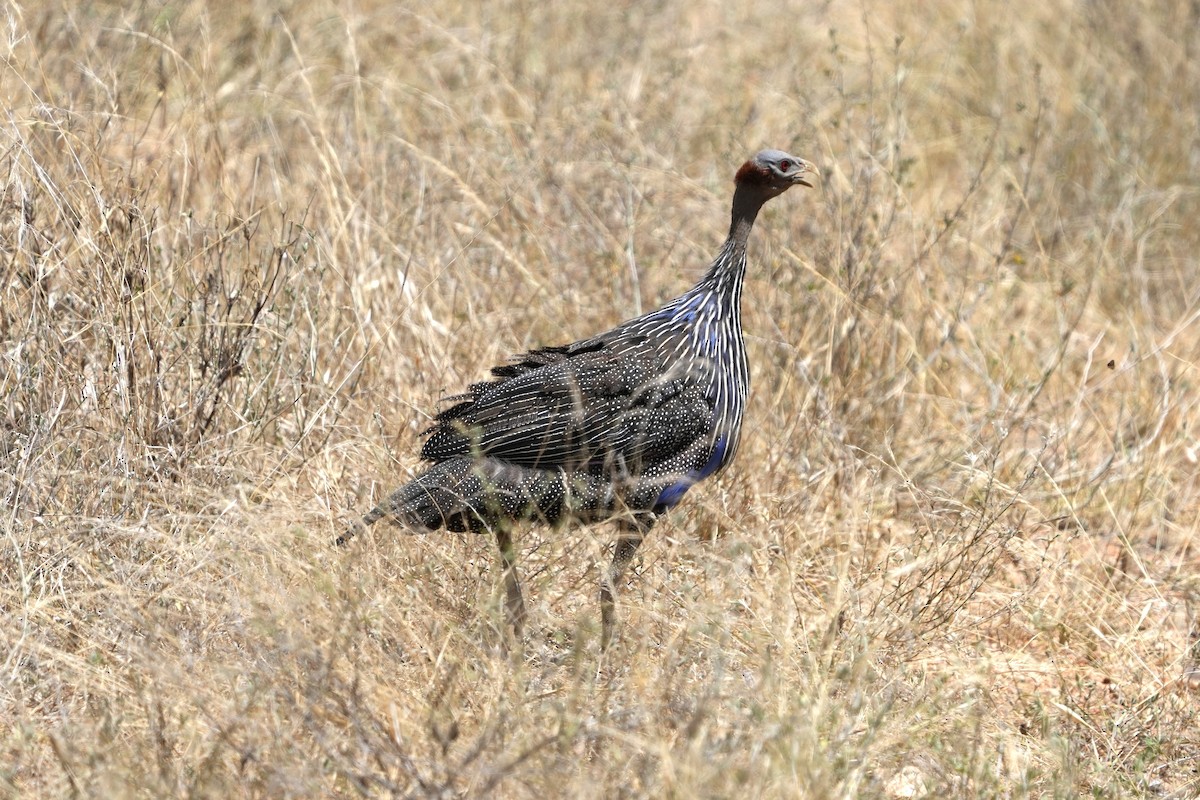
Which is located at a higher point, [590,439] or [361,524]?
[590,439]

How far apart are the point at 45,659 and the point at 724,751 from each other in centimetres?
180

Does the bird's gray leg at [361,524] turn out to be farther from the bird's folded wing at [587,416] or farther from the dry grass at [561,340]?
the bird's folded wing at [587,416]

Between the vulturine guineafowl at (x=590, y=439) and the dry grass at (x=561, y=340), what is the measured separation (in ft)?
0.65

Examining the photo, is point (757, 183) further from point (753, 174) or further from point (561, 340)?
point (561, 340)

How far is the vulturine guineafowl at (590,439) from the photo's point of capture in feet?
14.0

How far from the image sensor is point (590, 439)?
4336 mm

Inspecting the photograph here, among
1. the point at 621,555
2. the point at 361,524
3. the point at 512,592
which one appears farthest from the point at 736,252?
the point at 361,524

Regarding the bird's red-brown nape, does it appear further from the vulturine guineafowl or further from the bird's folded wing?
the bird's folded wing

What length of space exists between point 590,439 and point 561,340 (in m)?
1.55

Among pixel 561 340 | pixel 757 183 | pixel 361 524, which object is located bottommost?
pixel 561 340

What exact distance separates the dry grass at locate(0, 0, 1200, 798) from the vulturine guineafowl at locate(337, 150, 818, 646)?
0.20 metres

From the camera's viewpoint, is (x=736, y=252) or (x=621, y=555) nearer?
(x=621, y=555)

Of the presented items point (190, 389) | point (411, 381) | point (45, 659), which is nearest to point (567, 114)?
point (411, 381)

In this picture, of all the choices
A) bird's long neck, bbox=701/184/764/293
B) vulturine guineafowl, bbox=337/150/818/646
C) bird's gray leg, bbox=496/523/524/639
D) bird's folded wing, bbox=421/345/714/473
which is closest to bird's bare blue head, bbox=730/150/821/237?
bird's long neck, bbox=701/184/764/293
